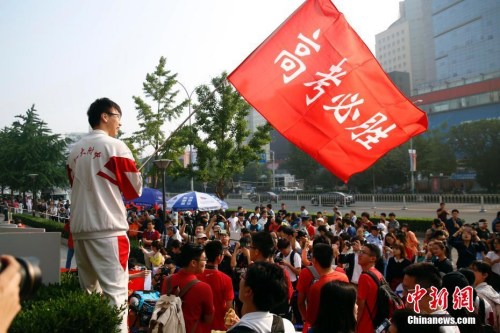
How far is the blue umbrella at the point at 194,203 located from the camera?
14.8 metres

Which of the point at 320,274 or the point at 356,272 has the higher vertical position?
the point at 320,274

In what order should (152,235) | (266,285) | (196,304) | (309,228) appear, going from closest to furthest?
(266,285), (196,304), (152,235), (309,228)

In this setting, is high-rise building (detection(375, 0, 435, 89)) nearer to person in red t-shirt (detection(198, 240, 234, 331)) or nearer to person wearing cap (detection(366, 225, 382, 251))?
person wearing cap (detection(366, 225, 382, 251))

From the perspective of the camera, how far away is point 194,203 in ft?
48.7

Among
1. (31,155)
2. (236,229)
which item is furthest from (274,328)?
(31,155)

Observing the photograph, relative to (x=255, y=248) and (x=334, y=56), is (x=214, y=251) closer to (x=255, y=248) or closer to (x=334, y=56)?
(x=255, y=248)

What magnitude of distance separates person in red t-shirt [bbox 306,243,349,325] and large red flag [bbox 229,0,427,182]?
1.68 metres

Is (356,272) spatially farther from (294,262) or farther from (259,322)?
(259,322)

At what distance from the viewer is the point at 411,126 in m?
6.00

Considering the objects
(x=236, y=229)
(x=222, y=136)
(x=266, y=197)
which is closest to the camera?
(x=236, y=229)

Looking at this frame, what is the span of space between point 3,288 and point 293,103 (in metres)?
5.00

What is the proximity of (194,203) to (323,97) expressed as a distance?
31.3ft

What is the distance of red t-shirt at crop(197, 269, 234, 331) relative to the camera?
14.3ft

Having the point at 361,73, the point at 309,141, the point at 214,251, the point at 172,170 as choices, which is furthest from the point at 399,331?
the point at 172,170
